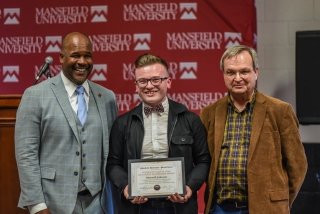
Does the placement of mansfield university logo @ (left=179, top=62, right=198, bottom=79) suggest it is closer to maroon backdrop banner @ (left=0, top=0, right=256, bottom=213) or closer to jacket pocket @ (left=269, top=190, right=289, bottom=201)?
maroon backdrop banner @ (left=0, top=0, right=256, bottom=213)

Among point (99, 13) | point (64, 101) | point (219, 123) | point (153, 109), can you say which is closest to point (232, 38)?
point (99, 13)

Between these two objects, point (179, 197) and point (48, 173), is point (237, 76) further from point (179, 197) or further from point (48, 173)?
point (48, 173)

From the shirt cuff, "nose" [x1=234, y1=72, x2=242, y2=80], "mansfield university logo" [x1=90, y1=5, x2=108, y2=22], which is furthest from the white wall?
the shirt cuff

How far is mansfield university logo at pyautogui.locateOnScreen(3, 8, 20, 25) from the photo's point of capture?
4852 mm

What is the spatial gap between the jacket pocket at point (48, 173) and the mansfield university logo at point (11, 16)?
2596mm

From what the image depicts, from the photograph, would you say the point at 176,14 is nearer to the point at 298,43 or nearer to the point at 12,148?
the point at 298,43

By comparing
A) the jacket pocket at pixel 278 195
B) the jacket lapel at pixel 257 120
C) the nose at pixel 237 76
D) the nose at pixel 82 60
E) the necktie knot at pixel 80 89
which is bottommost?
the jacket pocket at pixel 278 195

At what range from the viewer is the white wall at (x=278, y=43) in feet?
16.5

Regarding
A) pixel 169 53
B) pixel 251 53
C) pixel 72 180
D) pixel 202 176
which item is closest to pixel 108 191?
pixel 72 180

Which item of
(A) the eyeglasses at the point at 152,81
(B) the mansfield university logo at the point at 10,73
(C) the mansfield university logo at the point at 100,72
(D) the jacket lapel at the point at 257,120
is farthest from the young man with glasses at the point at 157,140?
(B) the mansfield university logo at the point at 10,73

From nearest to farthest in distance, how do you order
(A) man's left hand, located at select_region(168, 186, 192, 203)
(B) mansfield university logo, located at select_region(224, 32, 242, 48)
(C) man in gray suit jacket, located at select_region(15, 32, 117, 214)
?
(A) man's left hand, located at select_region(168, 186, 192, 203), (C) man in gray suit jacket, located at select_region(15, 32, 117, 214), (B) mansfield university logo, located at select_region(224, 32, 242, 48)

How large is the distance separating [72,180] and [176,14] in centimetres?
249

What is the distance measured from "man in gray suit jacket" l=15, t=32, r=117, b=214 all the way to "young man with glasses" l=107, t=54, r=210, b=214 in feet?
0.40

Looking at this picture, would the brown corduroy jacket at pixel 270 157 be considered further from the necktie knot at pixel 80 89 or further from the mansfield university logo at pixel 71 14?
the mansfield university logo at pixel 71 14
